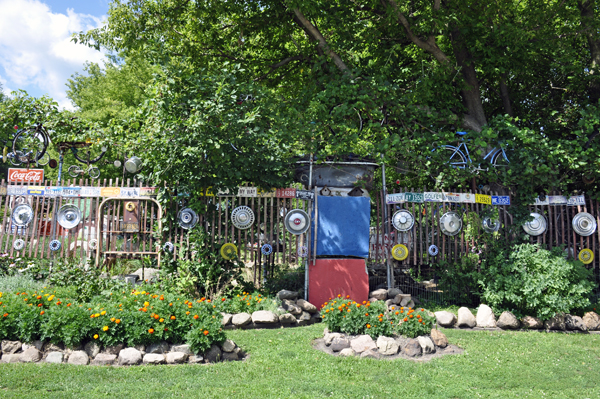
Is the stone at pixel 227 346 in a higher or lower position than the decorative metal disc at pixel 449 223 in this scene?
lower

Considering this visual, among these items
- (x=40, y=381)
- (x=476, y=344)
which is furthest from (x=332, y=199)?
(x=40, y=381)

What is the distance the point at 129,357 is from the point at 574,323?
7.36m

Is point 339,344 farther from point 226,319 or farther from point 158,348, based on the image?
point 158,348

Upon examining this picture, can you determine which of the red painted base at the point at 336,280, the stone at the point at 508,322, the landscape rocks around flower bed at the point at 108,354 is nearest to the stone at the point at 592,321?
the stone at the point at 508,322

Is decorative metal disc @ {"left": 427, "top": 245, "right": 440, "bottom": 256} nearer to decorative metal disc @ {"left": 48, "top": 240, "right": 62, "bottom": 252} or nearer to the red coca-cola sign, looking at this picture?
decorative metal disc @ {"left": 48, "top": 240, "right": 62, "bottom": 252}

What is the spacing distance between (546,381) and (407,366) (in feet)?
5.22

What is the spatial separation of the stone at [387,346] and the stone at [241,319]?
2.17 metres

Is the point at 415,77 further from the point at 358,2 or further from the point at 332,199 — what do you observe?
the point at 332,199

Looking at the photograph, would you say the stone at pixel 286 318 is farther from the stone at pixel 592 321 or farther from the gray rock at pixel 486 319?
the stone at pixel 592 321

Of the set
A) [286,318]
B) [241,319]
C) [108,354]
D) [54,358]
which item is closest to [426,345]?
[286,318]

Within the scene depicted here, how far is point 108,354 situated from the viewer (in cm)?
554

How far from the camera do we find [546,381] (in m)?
5.32

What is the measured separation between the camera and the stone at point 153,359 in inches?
215

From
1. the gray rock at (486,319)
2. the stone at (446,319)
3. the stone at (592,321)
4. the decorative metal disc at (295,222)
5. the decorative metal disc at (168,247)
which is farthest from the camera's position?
the decorative metal disc at (295,222)
